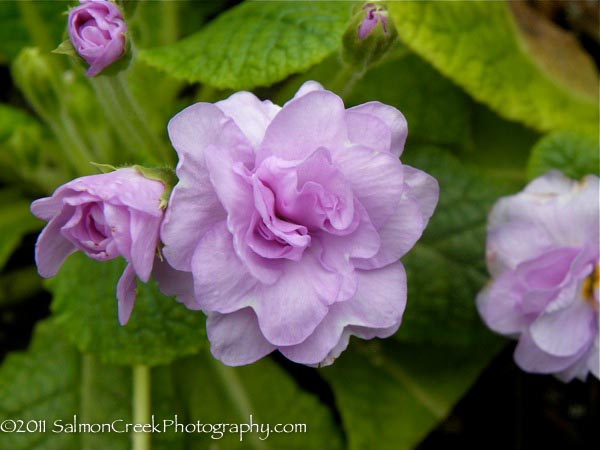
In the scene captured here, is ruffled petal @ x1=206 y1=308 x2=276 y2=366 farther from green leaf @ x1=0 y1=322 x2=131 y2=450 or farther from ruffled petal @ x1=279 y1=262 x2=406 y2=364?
green leaf @ x1=0 y1=322 x2=131 y2=450

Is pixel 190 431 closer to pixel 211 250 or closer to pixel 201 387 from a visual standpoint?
pixel 201 387

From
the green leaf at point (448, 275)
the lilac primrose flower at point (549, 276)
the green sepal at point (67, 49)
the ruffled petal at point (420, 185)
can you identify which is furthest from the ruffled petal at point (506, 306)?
the green sepal at point (67, 49)

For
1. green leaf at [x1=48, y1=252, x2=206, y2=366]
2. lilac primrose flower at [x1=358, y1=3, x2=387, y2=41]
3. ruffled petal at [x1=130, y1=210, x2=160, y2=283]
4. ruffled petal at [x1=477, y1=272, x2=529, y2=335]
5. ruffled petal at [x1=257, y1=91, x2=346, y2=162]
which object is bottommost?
green leaf at [x1=48, y1=252, x2=206, y2=366]

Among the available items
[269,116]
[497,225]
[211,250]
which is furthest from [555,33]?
[211,250]

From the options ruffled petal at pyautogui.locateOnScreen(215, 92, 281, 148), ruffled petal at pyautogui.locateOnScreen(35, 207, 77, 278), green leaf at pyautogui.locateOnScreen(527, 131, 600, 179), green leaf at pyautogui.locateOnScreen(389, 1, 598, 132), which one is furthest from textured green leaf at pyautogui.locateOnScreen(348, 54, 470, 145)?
ruffled petal at pyautogui.locateOnScreen(35, 207, 77, 278)

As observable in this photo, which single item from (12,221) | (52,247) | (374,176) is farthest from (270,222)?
(12,221)

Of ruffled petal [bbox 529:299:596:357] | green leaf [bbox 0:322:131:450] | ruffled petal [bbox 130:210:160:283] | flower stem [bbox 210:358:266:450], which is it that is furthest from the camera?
flower stem [bbox 210:358:266:450]
